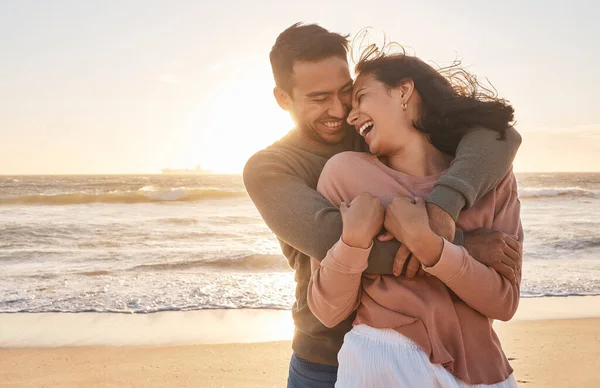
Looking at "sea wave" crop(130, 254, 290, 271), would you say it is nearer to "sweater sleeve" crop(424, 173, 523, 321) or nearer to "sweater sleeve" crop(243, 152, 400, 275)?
"sweater sleeve" crop(243, 152, 400, 275)

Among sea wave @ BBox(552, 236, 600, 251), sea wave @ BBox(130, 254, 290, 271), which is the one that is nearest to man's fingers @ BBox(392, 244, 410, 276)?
sea wave @ BBox(130, 254, 290, 271)

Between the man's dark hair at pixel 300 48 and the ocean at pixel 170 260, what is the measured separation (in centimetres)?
505

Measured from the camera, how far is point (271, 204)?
1.82 metres

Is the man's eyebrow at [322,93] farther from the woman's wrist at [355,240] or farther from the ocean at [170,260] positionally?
the ocean at [170,260]

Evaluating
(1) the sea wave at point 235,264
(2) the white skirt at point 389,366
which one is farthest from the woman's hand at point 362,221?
(1) the sea wave at point 235,264

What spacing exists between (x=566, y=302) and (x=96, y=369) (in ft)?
18.3

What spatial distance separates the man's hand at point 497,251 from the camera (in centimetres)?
151

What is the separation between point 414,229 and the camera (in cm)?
143

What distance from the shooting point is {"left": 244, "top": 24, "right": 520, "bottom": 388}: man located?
151 cm

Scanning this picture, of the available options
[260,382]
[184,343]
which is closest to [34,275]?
[184,343]

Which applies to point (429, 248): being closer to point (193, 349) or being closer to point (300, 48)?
point (300, 48)

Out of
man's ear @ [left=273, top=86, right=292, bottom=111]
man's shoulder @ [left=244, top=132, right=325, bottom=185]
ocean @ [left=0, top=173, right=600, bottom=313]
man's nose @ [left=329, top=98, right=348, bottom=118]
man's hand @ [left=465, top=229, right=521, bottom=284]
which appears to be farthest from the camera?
ocean @ [left=0, top=173, right=600, bottom=313]

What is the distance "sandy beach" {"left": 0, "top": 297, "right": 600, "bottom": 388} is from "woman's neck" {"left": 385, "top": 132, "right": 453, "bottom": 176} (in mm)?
3503

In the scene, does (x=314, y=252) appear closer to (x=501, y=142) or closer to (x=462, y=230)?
(x=462, y=230)
